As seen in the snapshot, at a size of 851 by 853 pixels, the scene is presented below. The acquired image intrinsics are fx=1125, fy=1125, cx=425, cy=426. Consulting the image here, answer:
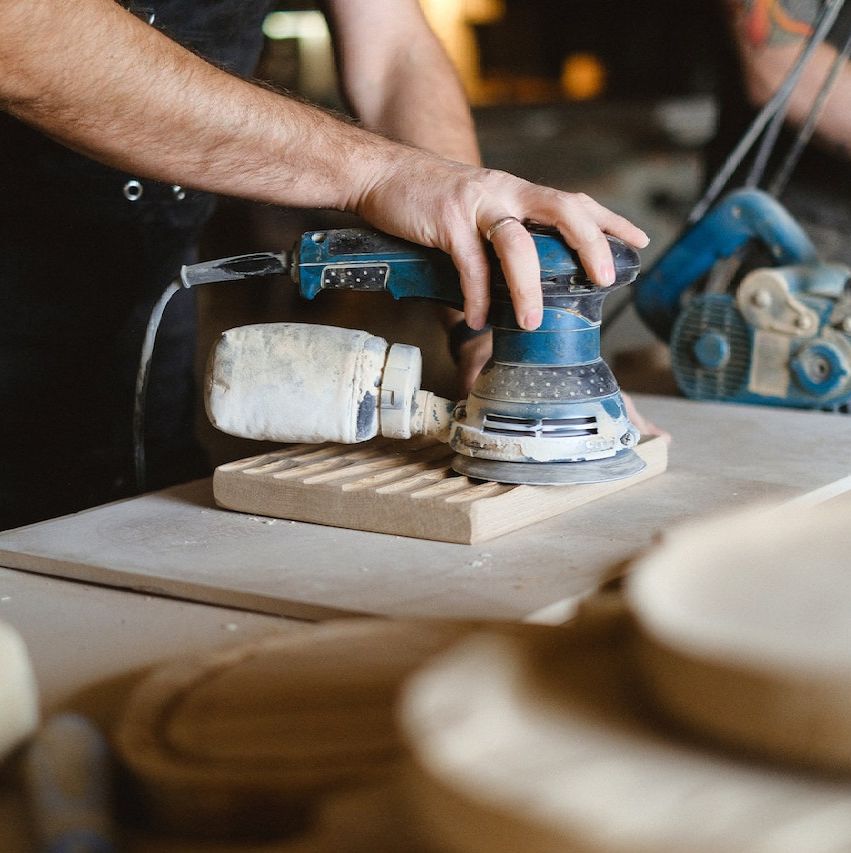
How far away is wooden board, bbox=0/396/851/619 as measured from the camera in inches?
43.1

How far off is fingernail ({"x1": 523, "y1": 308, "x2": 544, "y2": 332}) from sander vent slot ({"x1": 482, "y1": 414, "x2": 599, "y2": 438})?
117mm

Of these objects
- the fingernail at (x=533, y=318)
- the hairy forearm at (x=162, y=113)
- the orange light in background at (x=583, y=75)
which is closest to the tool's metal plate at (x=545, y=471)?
the fingernail at (x=533, y=318)

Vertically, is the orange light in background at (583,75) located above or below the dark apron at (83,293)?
above

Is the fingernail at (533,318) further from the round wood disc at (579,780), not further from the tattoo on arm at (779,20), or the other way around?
the tattoo on arm at (779,20)

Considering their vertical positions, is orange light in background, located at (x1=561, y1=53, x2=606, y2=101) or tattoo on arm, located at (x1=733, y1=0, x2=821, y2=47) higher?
orange light in background, located at (x1=561, y1=53, x2=606, y2=101)

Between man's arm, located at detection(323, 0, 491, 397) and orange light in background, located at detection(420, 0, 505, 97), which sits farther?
orange light in background, located at detection(420, 0, 505, 97)

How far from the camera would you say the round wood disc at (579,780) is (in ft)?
1.56

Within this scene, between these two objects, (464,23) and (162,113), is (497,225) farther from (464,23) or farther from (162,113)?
(464,23)

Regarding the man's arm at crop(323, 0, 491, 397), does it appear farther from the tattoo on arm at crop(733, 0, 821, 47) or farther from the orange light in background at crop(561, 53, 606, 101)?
the orange light in background at crop(561, 53, 606, 101)

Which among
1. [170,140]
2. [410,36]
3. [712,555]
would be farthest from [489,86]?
[712,555]

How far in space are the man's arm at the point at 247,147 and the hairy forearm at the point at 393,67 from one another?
0.55m

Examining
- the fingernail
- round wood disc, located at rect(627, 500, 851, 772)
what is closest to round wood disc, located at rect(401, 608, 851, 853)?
round wood disc, located at rect(627, 500, 851, 772)

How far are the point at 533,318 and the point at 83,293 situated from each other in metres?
0.96

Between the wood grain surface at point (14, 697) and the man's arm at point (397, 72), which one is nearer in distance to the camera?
the wood grain surface at point (14, 697)
